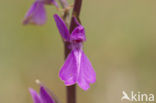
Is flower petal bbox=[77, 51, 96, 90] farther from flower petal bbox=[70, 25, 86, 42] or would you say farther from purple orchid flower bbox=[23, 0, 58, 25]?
purple orchid flower bbox=[23, 0, 58, 25]

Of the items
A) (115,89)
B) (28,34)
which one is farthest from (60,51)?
(115,89)

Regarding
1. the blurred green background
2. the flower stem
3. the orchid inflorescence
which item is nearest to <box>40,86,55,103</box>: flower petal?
the flower stem

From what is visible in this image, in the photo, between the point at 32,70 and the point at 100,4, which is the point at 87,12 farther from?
the point at 32,70

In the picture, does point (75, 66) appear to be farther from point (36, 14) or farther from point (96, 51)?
point (96, 51)

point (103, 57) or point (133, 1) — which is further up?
point (133, 1)

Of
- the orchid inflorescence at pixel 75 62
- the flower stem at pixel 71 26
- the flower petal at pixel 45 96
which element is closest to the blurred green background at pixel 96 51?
the flower petal at pixel 45 96

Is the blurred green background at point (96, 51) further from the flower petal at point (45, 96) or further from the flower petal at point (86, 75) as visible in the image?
the flower petal at point (86, 75)

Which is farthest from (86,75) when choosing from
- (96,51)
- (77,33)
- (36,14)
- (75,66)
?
(96,51)
